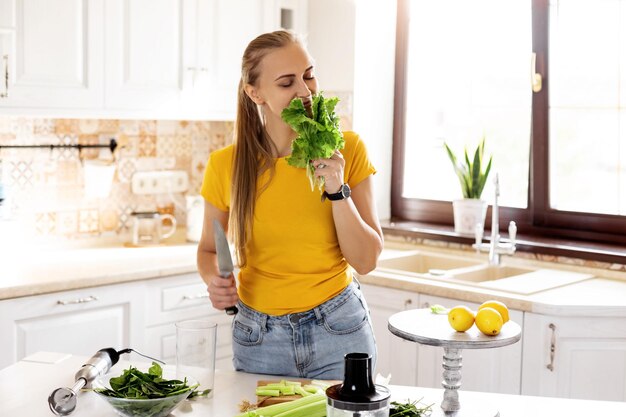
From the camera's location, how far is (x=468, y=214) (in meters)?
3.73

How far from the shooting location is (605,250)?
330cm

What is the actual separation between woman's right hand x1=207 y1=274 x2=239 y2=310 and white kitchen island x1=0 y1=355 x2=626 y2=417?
17 centimetres

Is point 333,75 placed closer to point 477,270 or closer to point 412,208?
point 412,208

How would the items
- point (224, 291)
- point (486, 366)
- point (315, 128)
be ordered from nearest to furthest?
point (315, 128) < point (224, 291) < point (486, 366)

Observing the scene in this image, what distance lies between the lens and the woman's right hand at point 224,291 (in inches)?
78.1

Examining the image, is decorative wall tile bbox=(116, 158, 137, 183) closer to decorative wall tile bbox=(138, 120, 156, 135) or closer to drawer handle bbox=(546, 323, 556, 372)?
decorative wall tile bbox=(138, 120, 156, 135)

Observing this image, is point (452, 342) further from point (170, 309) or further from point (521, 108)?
point (521, 108)

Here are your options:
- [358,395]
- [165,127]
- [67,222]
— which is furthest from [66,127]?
[358,395]

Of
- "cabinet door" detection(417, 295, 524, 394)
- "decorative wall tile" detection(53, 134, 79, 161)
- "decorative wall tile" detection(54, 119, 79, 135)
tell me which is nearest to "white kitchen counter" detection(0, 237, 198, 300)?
"decorative wall tile" detection(53, 134, 79, 161)

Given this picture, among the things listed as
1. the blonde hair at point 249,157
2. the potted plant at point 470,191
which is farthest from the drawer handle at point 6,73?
the potted plant at point 470,191

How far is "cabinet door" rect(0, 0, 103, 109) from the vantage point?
3.15 metres

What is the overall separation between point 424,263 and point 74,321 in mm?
1499

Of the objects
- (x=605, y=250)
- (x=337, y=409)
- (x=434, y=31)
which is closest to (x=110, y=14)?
(x=434, y=31)

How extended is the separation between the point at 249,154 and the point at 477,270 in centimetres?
156
